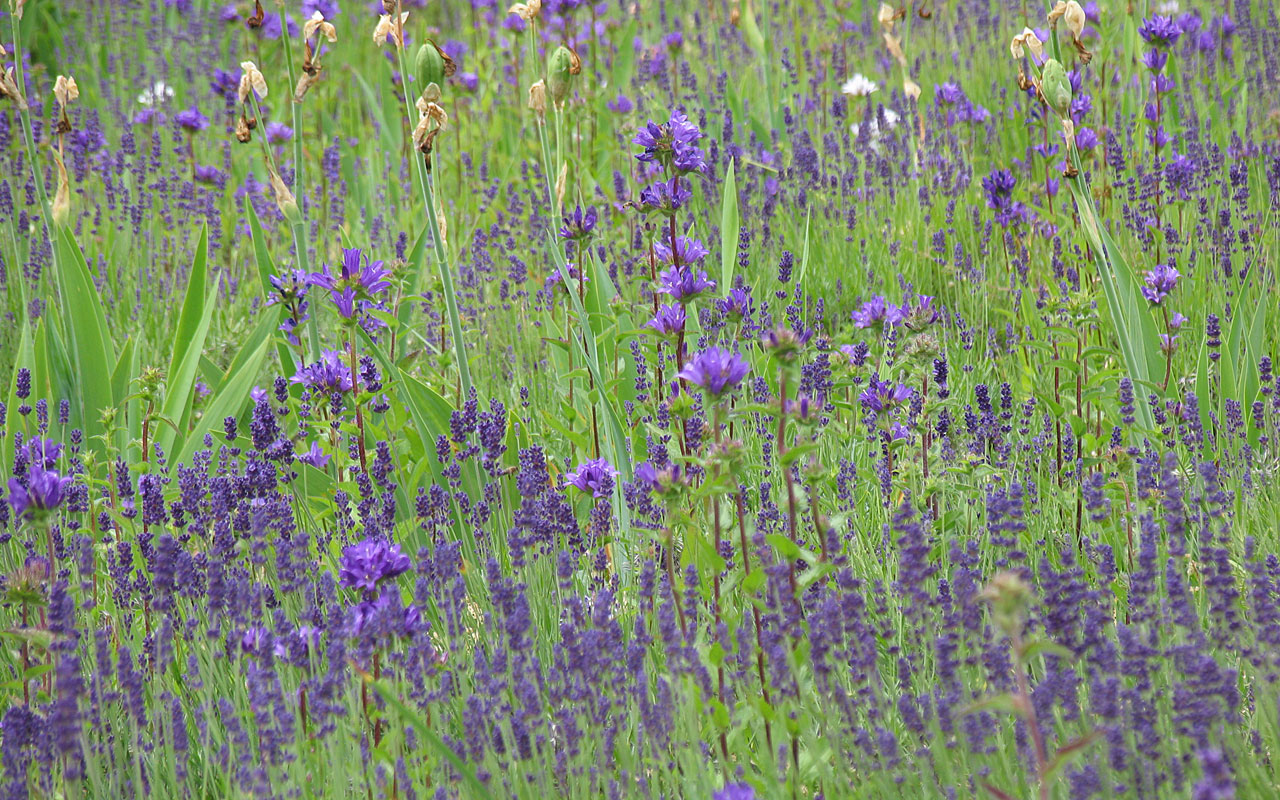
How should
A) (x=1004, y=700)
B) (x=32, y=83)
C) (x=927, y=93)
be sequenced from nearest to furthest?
1. (x=1004, y=700)
2. (x=927, y=93)
3. (x=32, y=83)

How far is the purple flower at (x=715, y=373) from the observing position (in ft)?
5.23

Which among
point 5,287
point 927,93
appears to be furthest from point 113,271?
point 927,93

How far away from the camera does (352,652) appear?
5.19 feet

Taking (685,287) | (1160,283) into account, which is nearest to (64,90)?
(685,287)

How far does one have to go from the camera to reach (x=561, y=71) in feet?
8.00

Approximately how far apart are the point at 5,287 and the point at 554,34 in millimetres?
3513

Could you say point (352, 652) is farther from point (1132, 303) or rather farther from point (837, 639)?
point (1132, 303)

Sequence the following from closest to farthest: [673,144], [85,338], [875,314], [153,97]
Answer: [673,144]
[875,314]
[85,338]
[153,97]

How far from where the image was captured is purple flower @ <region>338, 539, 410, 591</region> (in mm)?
1735

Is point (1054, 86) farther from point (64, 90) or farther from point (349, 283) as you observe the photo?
point (64, 90)

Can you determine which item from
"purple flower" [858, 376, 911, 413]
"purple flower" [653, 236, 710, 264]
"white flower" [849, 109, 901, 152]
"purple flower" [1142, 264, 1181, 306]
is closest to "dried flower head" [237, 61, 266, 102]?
"purple flower" [653, 236, 710, 264]

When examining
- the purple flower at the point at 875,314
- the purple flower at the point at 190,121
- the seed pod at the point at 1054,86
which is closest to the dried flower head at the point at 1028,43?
the seed pod at the point at 1054,86

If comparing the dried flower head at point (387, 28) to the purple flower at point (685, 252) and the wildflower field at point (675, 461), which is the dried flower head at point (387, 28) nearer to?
the wildflower field at point (675, 461)

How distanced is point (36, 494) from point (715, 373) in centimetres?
115
